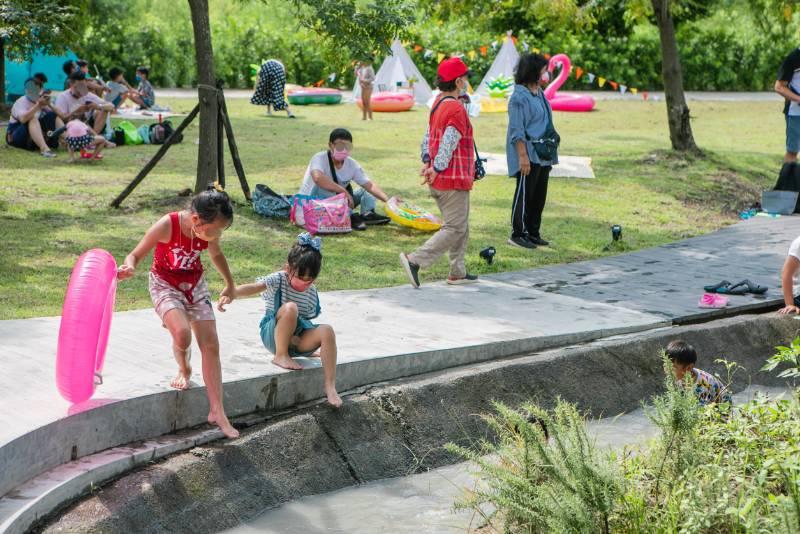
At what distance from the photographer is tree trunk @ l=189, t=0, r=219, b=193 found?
13.0 metres

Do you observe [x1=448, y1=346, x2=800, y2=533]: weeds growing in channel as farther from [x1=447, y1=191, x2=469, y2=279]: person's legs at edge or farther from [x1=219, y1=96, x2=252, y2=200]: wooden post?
[x1=219, y1=96, x2=252, y2=200]: wooden post

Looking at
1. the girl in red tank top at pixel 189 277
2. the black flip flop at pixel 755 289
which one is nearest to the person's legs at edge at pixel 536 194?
the black flip flop at pixel 755 289

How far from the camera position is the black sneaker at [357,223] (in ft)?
42.4

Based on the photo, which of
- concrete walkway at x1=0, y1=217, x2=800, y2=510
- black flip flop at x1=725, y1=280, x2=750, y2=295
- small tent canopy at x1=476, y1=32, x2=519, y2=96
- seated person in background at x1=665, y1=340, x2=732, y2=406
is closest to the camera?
concrete walkway at x1=0, y1=217, x2=800, y2=510

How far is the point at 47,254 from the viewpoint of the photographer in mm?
10977

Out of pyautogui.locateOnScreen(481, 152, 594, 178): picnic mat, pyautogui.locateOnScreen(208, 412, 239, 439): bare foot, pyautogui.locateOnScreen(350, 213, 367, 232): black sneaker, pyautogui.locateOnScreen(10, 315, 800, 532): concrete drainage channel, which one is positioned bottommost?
pyautogui.locateOnScreen(10, 315, 800, 532): concrete drainage channel

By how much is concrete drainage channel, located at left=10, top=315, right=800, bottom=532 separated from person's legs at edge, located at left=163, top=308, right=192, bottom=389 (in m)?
0.34

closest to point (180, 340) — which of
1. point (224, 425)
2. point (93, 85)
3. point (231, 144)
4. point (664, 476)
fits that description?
point (224, 425)

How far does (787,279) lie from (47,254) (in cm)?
669

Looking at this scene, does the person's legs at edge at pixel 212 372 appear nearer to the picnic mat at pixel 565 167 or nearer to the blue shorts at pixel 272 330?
the blue shorts at pixel 272 330

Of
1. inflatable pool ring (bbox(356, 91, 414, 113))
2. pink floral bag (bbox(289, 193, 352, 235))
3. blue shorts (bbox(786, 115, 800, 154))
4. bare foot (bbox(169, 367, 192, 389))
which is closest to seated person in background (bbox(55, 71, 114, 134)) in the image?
pink floral bag (bbox(289, 193, 352, 235))

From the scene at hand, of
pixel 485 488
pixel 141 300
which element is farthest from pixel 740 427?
pixel 141 300

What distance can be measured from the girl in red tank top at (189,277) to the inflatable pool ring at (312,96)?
2316 cm

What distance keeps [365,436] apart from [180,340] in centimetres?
138
